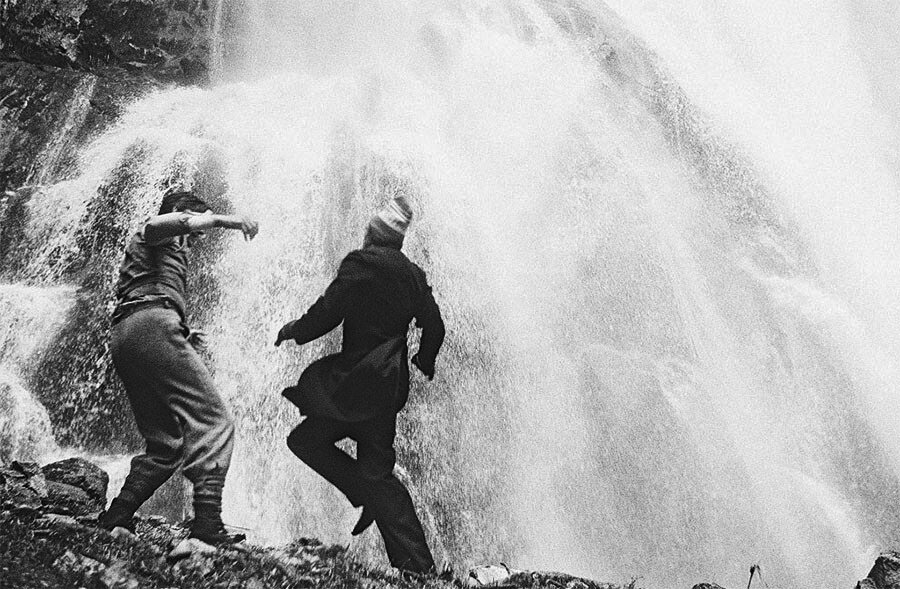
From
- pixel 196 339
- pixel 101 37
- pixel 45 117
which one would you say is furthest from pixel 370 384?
pixel 101 37

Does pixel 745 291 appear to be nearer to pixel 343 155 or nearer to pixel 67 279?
pixel 343 155

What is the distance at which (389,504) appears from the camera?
509 cm

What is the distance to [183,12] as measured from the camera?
1345cm

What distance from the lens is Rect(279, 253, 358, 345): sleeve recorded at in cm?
536

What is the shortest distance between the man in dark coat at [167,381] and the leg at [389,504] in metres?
0.92

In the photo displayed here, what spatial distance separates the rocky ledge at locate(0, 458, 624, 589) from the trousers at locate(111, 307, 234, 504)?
1.35ft

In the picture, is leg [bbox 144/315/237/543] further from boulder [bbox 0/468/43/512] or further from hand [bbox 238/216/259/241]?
boulder [bbox 0/468/43/512]

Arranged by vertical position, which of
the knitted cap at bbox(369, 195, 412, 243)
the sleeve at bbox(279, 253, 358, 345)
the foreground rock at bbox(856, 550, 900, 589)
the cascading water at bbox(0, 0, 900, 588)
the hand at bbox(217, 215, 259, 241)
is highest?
the foreground rock at bbox(856, 550, 900, 589)

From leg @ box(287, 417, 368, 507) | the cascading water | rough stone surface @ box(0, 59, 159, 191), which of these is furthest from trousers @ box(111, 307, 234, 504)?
rough stone surface @ box(0, 59, 159, 191)

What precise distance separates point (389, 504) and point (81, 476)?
224 cm

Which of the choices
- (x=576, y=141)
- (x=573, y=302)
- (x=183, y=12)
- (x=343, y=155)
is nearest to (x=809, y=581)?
(x=573, y=302)

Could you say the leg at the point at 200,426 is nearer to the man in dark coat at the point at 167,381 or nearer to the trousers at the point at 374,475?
the man in dark coat at the point at 167,381

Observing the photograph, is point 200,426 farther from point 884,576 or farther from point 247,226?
point 884,576

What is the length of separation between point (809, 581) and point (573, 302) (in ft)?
14.2
